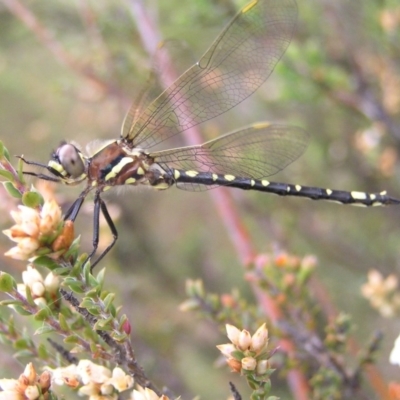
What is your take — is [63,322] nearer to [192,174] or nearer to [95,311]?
[95,311]

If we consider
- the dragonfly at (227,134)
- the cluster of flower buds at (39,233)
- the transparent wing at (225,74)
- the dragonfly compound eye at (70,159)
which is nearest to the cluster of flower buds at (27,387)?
the cluster of flower buds at (39,233)

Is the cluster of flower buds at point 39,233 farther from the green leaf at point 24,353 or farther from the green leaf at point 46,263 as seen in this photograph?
the green leaf at point 24,353

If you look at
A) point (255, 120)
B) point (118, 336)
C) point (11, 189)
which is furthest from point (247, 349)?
point (255, 120)

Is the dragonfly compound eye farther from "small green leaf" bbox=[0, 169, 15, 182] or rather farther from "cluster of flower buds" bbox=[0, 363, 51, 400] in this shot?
"cluster of flower buds" bbox=[0, 363, 51, 400]

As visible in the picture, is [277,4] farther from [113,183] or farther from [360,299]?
[360,299]

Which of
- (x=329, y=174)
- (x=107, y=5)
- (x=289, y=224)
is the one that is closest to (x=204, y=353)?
(x=289, y=224)

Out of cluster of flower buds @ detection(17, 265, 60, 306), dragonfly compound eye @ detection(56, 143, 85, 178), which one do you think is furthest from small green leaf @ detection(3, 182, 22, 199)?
dragonfly compound eye @ detection(56, 143, 85, 178)
